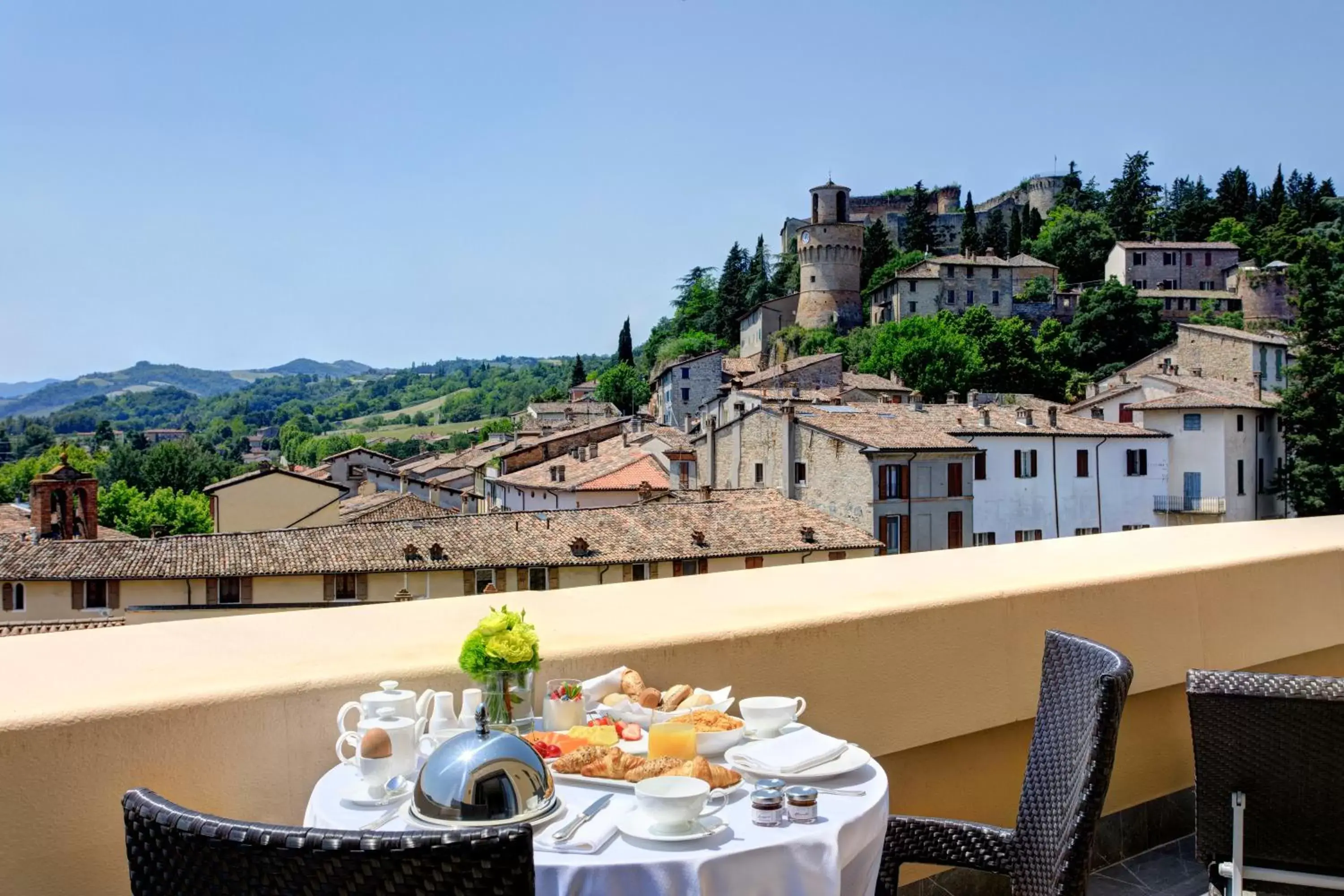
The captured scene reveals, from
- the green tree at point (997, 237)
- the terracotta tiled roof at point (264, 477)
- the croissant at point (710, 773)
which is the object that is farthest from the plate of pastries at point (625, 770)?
the green tree at point (997, 237)

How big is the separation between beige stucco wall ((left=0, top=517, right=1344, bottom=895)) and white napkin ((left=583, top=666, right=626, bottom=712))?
130 mm

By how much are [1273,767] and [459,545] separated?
85.9 feet

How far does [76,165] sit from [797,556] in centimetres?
9001

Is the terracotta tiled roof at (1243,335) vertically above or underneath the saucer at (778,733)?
above

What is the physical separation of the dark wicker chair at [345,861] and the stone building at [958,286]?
74.3m


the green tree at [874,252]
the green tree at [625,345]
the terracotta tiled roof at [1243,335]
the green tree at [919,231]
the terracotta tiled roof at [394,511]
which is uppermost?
the green tree at [919,231]

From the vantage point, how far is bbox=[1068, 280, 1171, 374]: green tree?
66.6m

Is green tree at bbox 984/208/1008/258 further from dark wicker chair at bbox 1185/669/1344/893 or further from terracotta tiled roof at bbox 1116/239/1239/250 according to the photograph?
dark wicker chair at bbox 1185/669/1344/893

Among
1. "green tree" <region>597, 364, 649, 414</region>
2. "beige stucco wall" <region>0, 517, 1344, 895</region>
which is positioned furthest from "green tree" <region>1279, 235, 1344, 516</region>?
"green tree" <region>597, 364, 649, 414</region>

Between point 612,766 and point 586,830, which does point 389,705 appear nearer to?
point 612,766

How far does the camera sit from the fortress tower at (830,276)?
267 feet

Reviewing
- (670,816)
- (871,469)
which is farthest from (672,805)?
(871,469)

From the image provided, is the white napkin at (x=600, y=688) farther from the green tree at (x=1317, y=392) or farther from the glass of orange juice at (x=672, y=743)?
the green tree at (x=1317, y=392)

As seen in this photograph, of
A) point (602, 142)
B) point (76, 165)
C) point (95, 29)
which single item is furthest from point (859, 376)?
point (76, 165)
